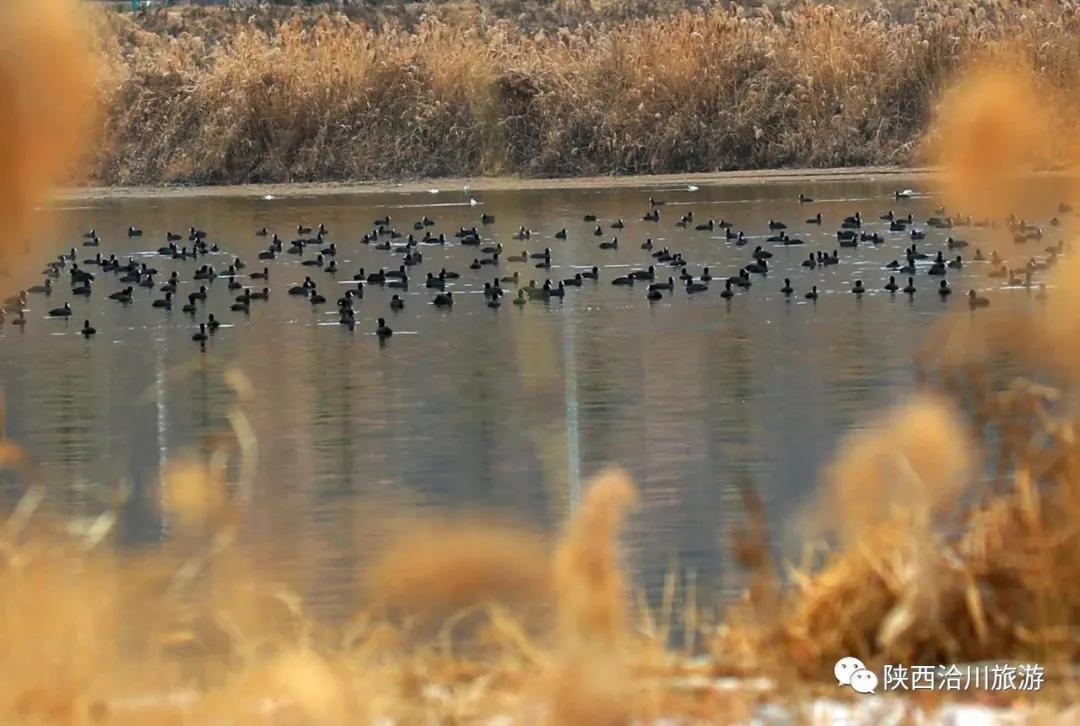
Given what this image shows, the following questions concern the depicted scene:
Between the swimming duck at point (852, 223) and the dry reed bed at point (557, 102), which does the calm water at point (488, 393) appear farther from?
the dry reed bed at point (557, 102)

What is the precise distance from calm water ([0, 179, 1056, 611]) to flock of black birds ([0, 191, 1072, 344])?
0.18m

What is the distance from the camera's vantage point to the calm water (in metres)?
10.2

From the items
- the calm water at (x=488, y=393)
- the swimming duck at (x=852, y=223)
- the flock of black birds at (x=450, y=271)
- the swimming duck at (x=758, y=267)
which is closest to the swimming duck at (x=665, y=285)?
the flock of black birds at (x=450, y=271)

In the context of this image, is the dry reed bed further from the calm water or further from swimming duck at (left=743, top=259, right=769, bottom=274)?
swimming duck at (left=743, top=259, right=769, bottom=274)

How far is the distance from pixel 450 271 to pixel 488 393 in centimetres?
935

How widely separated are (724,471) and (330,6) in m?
48.0

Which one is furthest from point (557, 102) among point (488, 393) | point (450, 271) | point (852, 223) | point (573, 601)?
point (573, 601)

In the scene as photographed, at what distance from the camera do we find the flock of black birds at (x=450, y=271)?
66.8ft

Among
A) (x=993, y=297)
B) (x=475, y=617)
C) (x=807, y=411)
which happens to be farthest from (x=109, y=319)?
(x=475, y=617)

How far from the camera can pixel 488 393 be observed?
14234 millimetres

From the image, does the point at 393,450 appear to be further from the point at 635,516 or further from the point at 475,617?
the point at 475,617

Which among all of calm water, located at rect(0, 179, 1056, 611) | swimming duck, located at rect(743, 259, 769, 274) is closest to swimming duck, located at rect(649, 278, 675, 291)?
calm water, located at rect(0, 179, 1056, 611)

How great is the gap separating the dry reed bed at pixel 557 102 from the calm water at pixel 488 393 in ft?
38.7

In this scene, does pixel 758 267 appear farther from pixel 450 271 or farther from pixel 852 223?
pixel 852 223
